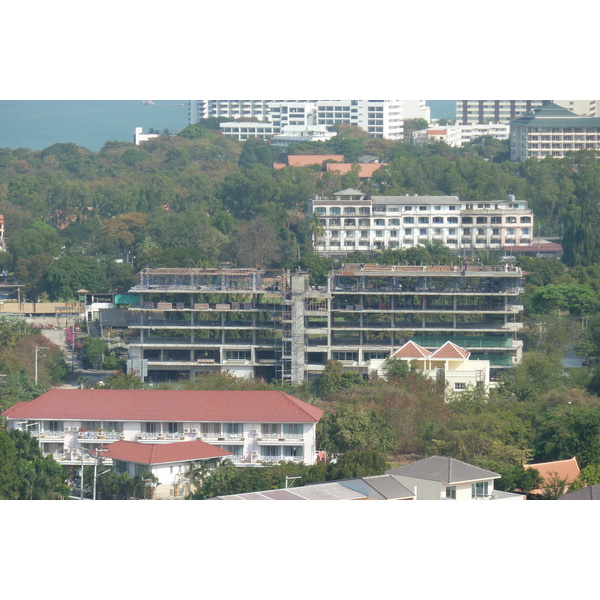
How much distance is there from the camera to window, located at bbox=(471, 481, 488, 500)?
59.9ft

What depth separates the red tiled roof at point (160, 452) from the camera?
63.7 ft

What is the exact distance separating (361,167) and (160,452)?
37.6 meters

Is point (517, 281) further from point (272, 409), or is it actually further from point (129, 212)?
point (129, 212)

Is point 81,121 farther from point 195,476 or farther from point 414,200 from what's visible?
point 195,476

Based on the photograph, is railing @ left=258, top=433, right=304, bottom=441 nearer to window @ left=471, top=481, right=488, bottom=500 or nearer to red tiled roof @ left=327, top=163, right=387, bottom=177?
window @ left=471, top=481, right=488, bottom=500

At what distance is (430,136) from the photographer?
70500 millimetres

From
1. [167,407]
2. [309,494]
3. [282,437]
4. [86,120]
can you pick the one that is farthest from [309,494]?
[86,120]

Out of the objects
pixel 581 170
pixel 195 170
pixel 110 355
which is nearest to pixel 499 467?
pixel 110 355

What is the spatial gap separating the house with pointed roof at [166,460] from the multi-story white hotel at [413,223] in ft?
73.7

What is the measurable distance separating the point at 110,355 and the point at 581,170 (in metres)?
26.1

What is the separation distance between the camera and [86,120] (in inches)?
5935

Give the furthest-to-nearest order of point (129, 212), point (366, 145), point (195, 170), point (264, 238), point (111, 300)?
point (366, 145) < point (195, 170) < point (129, 212) < point (264, 238) < point (111, 300)

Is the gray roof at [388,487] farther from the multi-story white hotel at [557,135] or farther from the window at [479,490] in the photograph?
the multi-story white hotel at [557,135]

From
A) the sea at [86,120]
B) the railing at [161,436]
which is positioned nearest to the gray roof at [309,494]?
the railing at [161,436]
